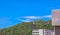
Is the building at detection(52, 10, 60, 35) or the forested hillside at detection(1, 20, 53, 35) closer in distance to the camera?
the building at detection(52, 10, 60, 35)

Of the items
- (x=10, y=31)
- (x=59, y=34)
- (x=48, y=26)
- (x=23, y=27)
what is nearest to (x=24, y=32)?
(x=23, y=27)

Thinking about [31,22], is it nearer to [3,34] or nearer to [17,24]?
[17,24]

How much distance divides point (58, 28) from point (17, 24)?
44.5 ft

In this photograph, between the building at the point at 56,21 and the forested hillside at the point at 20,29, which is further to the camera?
the forested hillside at the point at 20,29

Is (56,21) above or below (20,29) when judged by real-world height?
below

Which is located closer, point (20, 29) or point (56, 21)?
point (56, 21)

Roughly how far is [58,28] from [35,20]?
537 inches

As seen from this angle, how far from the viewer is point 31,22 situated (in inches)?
910

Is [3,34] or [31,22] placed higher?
[31,22]

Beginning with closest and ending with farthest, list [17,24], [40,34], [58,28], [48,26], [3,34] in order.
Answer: [58,28] < [40,34] < [48,26] < [3,34] < [17,24]

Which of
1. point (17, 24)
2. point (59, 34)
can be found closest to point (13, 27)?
point (17, 24)

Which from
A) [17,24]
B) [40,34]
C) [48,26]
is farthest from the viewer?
[17,24]

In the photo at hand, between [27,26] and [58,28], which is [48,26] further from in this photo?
[58,28]

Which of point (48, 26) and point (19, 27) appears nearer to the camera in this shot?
point (48, 26)
